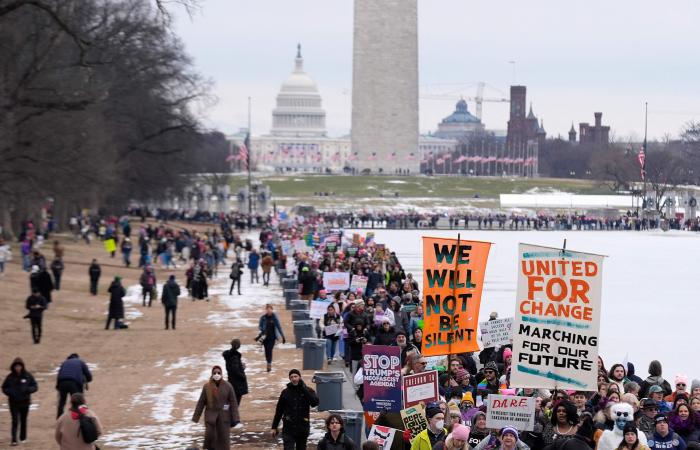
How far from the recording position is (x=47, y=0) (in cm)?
2808

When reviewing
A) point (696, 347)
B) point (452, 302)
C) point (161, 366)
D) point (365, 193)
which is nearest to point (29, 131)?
point (161, 366)

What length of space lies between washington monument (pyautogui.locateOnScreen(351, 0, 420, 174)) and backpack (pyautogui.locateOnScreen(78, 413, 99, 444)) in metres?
108

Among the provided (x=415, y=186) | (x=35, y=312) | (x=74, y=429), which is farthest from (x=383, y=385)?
(x=415, y=186)

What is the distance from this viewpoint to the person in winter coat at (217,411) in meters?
14.8

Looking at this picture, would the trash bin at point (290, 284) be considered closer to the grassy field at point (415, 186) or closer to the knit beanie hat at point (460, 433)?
the knit beanie hat at point (460, 433)

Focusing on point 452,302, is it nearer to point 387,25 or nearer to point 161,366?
point 161,366

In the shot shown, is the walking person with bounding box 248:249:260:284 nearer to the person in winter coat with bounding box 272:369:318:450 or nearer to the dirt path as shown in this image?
the dirt path

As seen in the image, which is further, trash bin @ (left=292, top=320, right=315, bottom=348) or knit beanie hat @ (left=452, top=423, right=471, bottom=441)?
trash bin @ (left=292, top=320, right=315, bottom=348)

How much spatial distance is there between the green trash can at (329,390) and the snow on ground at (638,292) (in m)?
4.04

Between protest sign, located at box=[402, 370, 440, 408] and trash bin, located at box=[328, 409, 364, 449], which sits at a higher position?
protest sign, located at box=[402, 370, 440, 408]

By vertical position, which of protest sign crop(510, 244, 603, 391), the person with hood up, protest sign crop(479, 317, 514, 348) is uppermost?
protest sign crop(510, 244, 603, 391)

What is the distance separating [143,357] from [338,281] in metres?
4.20

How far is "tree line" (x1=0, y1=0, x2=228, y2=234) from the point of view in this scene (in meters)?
34.9

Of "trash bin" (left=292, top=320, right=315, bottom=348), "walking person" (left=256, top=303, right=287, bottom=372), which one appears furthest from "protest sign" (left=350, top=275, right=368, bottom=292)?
"walking person" (left=256, top=303, right=287, bottom=372)
